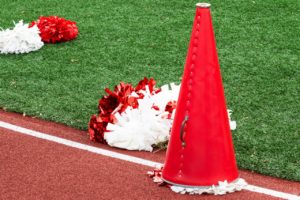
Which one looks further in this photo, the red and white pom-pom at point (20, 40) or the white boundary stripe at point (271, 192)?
the red and white pom-pom at point (20, 40)

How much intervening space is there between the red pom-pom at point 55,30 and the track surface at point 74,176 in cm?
320

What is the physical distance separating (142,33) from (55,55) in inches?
53.8

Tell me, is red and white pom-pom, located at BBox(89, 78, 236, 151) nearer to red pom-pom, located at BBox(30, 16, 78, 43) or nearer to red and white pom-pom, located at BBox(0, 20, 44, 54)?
red and white pom-pom, located at BBox(0, 20, 44, 54)

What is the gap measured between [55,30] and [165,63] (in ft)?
5.83

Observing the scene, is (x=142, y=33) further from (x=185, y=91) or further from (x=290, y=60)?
(x=185, y=91)

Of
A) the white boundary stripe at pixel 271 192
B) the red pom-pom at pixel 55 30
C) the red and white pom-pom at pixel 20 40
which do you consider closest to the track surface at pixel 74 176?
the white boundary stripe at pixel 271 192

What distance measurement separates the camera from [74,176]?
5602 millimetres

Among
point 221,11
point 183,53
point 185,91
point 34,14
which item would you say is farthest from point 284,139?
point 34,14

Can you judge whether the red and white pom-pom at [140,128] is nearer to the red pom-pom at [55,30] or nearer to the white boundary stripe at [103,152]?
the white boundary stripe at [103,152]

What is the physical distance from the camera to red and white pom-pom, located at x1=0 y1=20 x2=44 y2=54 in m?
9.17

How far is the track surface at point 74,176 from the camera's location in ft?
17.3

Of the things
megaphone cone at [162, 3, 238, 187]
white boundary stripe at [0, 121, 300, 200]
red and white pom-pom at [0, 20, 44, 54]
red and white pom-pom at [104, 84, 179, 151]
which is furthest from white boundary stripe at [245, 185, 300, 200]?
red and white pom-pom at [0, 20, 44, 54]

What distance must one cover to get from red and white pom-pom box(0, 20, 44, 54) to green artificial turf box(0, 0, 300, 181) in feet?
0.35

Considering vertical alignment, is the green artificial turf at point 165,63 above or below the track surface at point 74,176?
above
